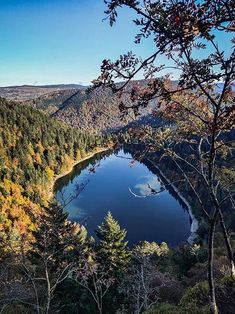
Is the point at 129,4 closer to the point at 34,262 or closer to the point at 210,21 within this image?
the point at 210,21

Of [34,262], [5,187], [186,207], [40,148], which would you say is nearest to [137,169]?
[40,148]

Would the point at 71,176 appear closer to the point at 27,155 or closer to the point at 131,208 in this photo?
the point at 27,155

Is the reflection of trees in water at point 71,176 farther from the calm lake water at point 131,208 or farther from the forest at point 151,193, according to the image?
the forest at point 151,193

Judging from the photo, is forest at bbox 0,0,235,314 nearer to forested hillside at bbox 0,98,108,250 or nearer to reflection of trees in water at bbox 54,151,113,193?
forested hillside at bbox 0,98,108,250

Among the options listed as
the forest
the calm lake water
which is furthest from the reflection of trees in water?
the forest

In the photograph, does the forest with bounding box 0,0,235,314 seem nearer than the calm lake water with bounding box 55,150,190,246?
Yes

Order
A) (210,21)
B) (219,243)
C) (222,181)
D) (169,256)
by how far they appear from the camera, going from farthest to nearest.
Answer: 1. (219,243)
2. (169,256)
3. (222,181)
4. (210,21)
